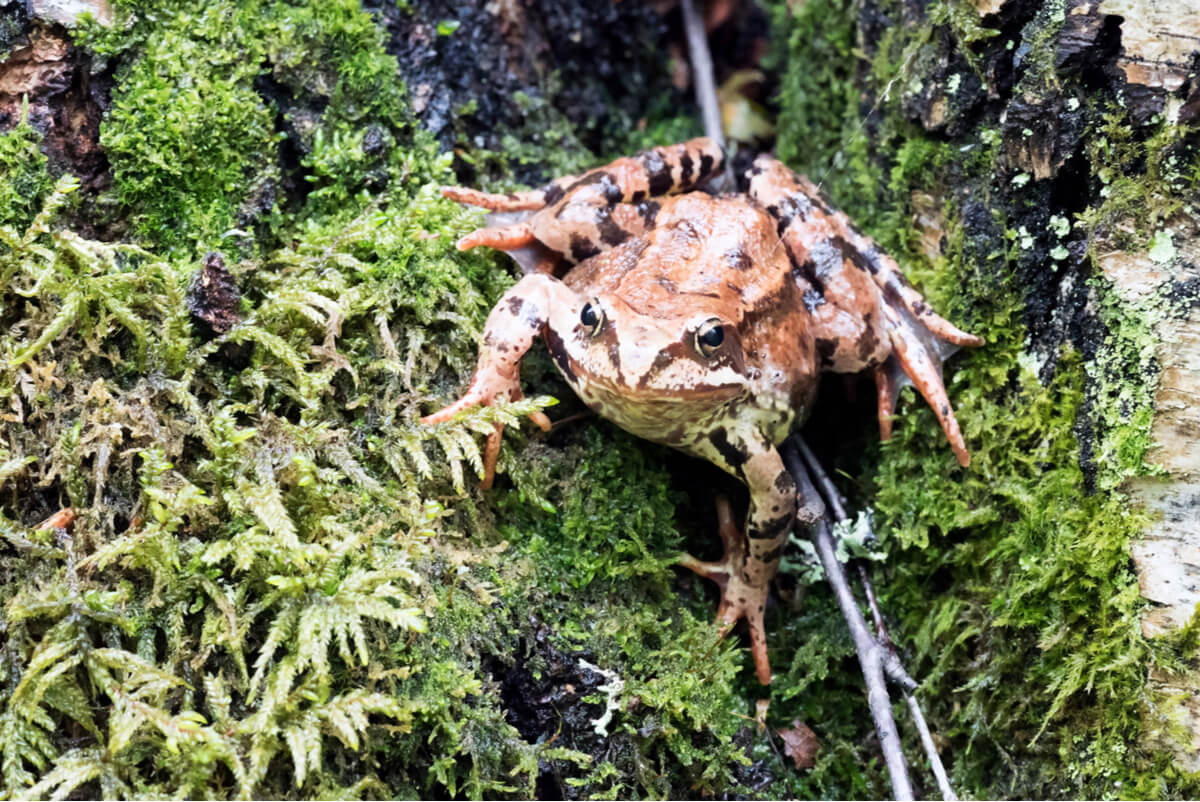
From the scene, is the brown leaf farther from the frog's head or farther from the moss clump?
the moss clump

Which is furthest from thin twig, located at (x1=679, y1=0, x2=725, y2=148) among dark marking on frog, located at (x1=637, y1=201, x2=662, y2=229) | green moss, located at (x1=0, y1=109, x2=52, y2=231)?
green moss, located at (x1=0, y1=109, x2=52, y2=231)

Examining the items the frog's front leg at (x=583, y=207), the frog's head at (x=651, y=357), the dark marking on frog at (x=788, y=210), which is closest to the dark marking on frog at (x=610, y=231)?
the frog's front leg at (x=583, y=207)

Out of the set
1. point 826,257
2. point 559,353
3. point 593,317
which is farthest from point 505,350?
point 826,257

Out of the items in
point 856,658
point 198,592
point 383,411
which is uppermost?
point 383,411

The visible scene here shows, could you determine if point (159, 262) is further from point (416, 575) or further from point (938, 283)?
point (938, 283)

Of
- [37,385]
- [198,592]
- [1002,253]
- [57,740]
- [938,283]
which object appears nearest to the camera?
[57,740]

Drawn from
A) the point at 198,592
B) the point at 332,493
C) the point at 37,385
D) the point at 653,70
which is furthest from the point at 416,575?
the point at 653,70
